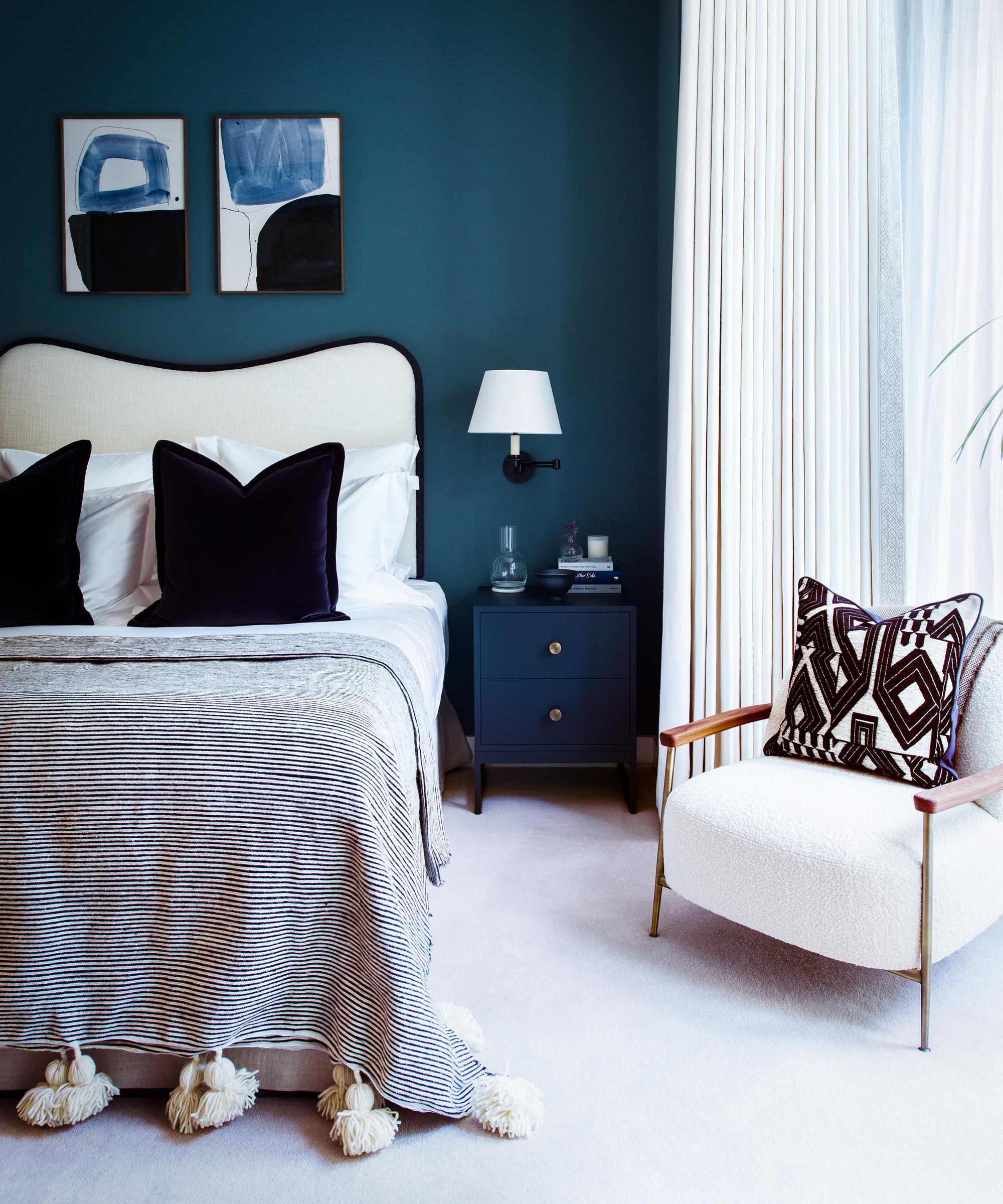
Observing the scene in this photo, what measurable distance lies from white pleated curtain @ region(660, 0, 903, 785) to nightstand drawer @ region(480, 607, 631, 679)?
7.6 inches

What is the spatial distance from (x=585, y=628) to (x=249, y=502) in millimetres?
1125

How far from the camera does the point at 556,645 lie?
2.81 meters

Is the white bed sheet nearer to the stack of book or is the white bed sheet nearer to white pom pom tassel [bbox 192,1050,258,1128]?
the stack of book

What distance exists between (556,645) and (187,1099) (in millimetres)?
1709

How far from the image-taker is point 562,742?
286 cm

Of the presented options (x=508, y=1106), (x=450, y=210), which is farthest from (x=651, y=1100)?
(x=450, y=210)

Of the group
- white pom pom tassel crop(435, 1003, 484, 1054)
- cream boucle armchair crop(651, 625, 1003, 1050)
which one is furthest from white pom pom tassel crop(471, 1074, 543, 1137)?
cream boucle armchair crop(651, 625, 1003, 1050)

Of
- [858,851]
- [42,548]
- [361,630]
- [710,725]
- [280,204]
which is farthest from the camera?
[280,204]

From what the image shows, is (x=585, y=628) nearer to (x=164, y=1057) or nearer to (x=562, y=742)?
(x=562, y=742)

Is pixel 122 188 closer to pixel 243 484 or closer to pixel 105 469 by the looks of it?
pixel 105 469

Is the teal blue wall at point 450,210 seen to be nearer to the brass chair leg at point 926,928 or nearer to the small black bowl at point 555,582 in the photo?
the small black bowl at point 555,582

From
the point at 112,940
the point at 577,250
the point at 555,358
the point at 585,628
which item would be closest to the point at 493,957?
the point at 112,940

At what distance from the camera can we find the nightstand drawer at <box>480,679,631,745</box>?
2836mm

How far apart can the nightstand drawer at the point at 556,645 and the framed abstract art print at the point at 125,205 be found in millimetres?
1788
